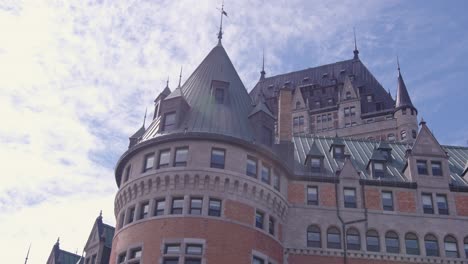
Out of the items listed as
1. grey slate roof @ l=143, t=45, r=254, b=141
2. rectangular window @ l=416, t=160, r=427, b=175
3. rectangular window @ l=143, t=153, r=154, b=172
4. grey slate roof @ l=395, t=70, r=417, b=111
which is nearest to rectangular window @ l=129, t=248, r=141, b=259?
rectangular window @ l=143, t=153, r=154, b=172

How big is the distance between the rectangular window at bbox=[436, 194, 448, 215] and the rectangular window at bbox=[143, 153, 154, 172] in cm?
2049

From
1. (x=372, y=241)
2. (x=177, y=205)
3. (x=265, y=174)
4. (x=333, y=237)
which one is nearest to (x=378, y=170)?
(x=372, y=241)

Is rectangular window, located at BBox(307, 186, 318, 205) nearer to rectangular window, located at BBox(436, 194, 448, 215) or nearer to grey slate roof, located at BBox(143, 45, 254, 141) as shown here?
grey slate roof, located at BBox(143, 45, 254, 141)

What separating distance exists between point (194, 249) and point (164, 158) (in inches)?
268

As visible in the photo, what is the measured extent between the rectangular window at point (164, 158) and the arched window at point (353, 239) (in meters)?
13.4

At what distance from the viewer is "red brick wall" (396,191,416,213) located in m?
43.5

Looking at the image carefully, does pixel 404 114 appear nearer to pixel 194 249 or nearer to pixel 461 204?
pixel 461 204

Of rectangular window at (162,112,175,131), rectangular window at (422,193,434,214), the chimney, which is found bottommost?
rectangular window at (422,193,434,214)

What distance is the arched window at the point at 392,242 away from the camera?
138 ft

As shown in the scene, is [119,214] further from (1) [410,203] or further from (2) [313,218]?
(1) [410,203]

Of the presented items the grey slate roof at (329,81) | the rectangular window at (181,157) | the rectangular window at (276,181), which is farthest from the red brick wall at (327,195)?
the grey slate roof at (329,81)

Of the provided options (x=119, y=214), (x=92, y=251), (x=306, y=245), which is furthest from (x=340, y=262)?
(x=92, y=251)

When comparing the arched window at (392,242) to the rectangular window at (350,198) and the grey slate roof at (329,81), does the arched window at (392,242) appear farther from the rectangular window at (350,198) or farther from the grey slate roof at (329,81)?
the grey slate roof at (329,81)

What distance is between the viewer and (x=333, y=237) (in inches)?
1663
